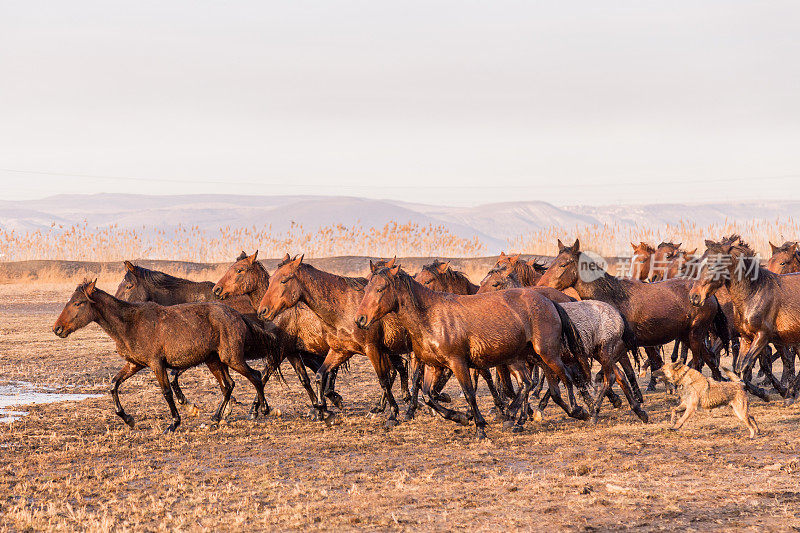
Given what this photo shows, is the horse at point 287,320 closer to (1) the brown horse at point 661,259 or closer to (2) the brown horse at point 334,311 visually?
(2) the brown horse at point 334,311

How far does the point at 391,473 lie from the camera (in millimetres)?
6938

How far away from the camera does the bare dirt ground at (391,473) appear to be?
18.2 ft

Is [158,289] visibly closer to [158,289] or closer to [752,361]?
[158,289]

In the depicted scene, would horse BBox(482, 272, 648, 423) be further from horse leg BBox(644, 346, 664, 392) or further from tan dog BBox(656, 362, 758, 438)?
horse leg BBox(644, 346, 664, 392)

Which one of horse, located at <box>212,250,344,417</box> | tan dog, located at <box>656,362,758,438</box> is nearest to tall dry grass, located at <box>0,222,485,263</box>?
horse, located at <box>212,250,344,417</box>

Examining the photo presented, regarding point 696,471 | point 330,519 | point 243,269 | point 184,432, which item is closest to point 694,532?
point 696,471

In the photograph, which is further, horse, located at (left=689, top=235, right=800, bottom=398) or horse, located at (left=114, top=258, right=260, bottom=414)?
horse, located at (left=114, top=258, right=260, bottom=414)

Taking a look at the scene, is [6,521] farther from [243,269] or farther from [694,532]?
[243,269]

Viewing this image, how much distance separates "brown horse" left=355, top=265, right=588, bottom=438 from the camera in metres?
8.38

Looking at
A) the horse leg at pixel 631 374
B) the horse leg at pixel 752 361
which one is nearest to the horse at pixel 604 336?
the horse leg at pixel 631 374

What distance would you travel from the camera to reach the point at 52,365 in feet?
48.4

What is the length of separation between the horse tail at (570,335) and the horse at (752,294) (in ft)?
6.20

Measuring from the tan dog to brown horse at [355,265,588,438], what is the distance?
1139 mm

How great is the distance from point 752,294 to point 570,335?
2.87 m
